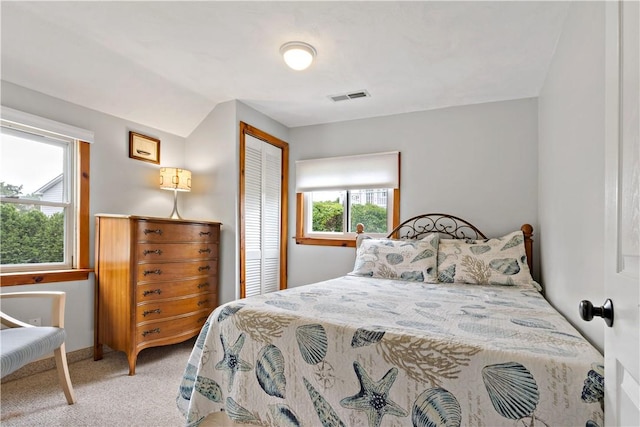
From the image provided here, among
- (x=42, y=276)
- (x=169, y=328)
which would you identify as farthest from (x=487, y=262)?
(x=42, y=276)

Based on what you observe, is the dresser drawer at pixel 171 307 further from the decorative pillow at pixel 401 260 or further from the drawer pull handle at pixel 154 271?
the decorative pillow at pixel 401 260

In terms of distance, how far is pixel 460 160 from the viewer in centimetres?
339

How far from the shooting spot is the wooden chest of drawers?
102 inches

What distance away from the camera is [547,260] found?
100 inches

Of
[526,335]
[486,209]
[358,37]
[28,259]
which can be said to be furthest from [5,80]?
[486,209]

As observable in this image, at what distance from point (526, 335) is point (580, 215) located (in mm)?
737

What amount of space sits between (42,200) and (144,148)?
95 cm

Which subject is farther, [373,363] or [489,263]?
[489,263]

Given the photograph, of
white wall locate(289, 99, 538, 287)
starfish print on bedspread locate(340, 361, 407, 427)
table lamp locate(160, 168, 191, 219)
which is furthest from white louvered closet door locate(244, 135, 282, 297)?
starfish print on bedspread locate(340, 361, 407, 427)

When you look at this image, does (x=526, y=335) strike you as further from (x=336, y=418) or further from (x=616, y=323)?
(x=336, y=418)

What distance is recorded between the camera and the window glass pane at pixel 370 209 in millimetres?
3766

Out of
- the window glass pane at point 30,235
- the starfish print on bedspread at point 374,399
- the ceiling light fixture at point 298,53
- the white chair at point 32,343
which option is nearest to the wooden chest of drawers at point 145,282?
the window glass pane at point 30,235

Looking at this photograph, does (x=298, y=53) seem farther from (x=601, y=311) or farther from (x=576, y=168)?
(x=601, y=311)

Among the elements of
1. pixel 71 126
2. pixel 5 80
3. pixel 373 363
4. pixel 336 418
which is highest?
pixel 5 80
